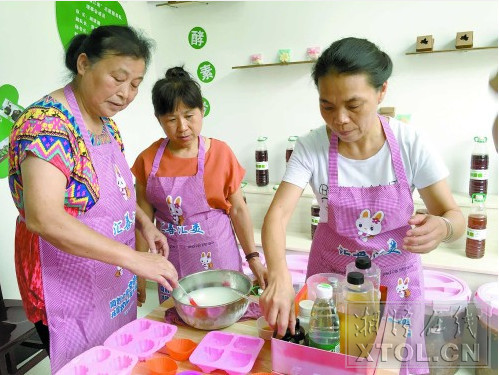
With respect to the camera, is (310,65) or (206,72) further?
(206,72)

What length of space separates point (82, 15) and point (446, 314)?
8.60 ft

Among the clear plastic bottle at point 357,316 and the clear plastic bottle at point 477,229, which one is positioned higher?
the clear plastic bottle at point 357,316

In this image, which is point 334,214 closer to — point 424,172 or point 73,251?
point 424,172

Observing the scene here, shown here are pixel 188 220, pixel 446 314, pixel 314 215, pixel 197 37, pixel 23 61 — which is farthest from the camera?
pixel 197 37

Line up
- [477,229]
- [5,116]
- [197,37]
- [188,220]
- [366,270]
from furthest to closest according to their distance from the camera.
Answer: [197,37] → [477,229] → [5,116] → [188,220] → [366,270]

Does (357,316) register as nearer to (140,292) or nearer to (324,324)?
(324,324)

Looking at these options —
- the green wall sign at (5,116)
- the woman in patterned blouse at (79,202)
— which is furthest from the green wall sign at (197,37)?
the woman in patterned blouse at (79,202)

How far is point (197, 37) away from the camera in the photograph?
3049mm

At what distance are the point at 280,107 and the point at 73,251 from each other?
217cm

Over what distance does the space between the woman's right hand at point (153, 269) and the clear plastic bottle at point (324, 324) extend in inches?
15.5

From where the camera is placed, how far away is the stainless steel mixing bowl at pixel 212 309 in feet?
3.52

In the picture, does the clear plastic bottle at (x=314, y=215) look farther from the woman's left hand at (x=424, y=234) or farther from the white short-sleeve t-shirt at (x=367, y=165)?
the woman's left hand at (x=424, y=234)

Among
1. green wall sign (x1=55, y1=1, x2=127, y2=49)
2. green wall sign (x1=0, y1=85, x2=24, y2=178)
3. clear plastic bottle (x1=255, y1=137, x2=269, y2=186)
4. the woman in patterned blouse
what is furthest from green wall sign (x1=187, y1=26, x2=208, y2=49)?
the woman in patterned blouse

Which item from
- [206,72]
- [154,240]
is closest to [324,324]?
[154,240]
